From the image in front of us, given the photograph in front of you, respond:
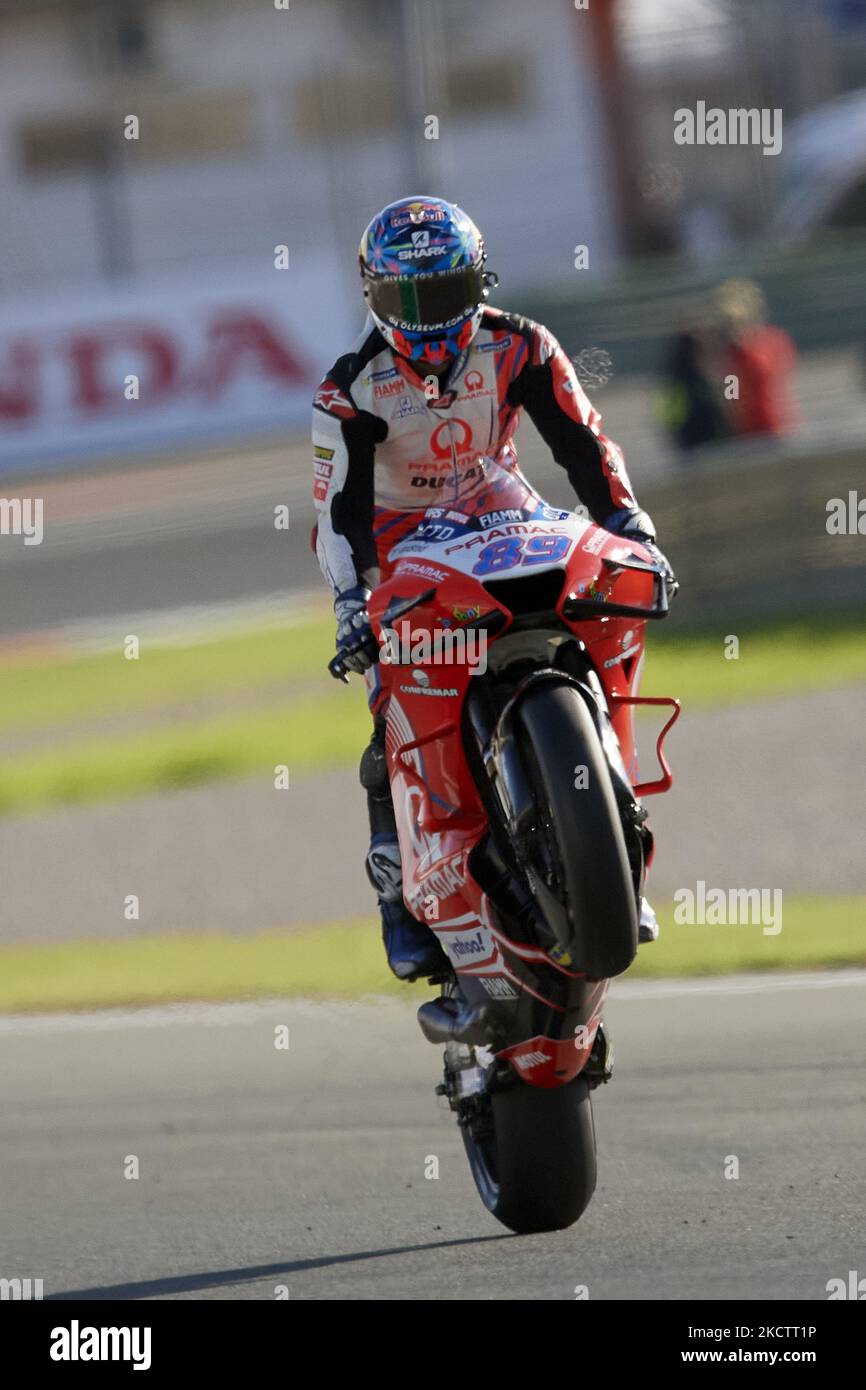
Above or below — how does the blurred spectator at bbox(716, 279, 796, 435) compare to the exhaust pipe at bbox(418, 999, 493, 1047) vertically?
above

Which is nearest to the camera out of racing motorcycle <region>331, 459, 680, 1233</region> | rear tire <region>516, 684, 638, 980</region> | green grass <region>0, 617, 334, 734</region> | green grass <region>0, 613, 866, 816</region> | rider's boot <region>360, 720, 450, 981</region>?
rear tire <region>516, 684, 638, 980</region>

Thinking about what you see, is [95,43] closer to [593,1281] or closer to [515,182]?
[515,182]

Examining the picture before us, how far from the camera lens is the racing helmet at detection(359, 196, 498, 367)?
507cm

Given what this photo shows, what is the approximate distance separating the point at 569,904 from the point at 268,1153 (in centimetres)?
175

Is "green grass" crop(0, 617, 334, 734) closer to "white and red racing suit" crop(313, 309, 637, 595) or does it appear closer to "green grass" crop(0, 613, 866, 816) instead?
"green grass" crop(0, 613, 866, 816)

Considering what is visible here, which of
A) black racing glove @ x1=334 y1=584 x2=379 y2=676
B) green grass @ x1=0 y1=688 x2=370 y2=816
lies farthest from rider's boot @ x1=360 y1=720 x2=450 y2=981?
green grass @ x1=0 y1=688 x2=370 y2=816

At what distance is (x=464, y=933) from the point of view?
4.97m

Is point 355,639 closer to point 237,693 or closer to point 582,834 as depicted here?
point 582,834

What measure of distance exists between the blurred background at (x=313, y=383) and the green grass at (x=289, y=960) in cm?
6

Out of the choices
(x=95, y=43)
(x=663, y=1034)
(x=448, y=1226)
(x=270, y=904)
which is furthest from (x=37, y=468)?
(x=448, y=1226)

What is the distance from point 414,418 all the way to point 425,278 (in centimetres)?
38

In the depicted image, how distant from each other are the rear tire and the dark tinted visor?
3.25 feet

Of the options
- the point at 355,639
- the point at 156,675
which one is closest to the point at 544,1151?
the point at 355,639

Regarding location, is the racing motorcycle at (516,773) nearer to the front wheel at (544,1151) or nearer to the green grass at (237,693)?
the front wheel at (544,1151)
